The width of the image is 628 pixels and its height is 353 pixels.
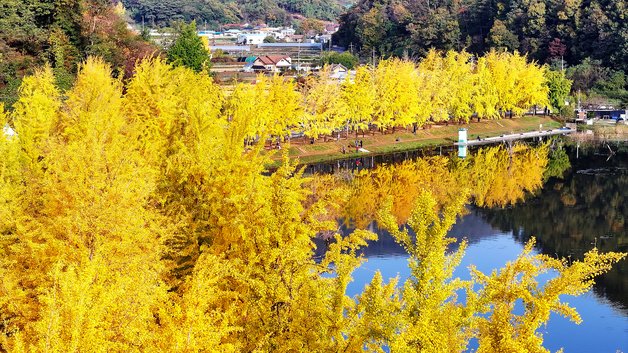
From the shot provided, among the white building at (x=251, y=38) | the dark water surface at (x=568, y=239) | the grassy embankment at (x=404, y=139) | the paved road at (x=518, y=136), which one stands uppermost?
the white building at (x=251, y=38)

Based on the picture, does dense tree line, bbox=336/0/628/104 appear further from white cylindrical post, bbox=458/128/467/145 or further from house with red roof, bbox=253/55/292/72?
white cylindrical post, bbox=458/128/467/145

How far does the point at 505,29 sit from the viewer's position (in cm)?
8056

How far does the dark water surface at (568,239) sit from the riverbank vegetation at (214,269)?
25.8 ft

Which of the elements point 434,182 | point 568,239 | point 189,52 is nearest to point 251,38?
point 189,52

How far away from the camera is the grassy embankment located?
4553 centimetres

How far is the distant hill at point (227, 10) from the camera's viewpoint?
464 feet

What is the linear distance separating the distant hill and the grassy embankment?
3586 inches

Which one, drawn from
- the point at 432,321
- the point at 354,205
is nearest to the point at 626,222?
the point at 354,205

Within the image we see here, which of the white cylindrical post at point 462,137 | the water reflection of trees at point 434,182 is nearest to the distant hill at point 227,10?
the white cylindrical post at point 462,137

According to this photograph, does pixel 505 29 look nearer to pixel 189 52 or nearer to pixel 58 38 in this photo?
pixel 189 52

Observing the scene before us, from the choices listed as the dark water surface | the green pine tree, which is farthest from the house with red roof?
the dark water surface

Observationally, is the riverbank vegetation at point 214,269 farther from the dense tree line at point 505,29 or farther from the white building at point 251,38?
the white building at point 251,38

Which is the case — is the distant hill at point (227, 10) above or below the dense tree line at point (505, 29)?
above

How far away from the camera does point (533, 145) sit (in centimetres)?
5275
